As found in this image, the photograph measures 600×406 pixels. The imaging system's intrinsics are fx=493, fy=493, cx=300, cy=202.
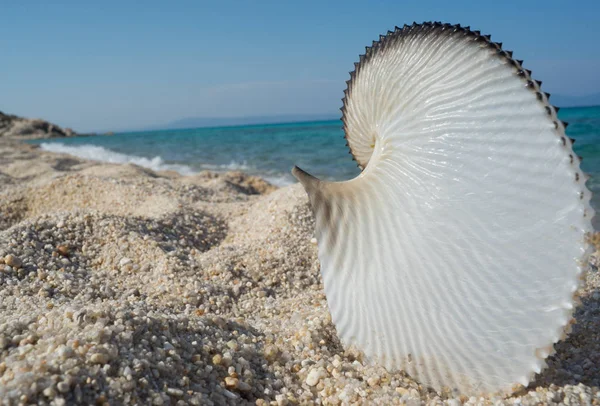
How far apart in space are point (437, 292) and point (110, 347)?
1.09 m

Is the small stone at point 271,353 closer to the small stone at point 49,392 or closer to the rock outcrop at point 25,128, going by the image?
the small stone at point 49,392

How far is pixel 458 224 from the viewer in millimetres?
1676

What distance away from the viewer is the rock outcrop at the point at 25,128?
3334 centimetres

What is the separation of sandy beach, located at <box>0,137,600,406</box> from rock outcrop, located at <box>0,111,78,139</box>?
110 ft

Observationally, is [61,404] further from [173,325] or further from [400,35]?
[400,35]

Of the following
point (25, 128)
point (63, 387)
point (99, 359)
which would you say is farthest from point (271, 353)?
point (25, 128)

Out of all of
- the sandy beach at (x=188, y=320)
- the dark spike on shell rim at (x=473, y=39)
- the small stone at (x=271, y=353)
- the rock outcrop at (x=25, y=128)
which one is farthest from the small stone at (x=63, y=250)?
the rock outcrop at (x=25, y=128)

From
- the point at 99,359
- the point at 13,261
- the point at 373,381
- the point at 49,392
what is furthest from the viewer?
the point at 13,261

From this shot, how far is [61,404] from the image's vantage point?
4.19 ft

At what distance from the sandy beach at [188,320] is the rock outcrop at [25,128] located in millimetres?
33624

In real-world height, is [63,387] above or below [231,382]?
above

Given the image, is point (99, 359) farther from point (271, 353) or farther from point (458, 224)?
point (458, 224)

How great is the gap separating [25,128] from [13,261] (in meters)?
37.1

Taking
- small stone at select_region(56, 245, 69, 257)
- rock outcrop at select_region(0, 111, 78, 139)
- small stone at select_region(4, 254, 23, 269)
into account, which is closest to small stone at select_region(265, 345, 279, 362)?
small stone at select_region(4, 254, 23, 269)
